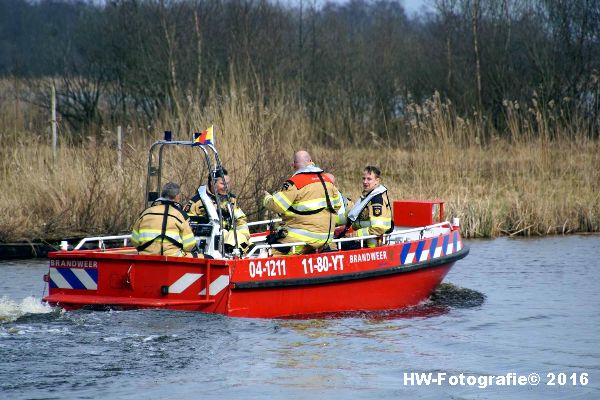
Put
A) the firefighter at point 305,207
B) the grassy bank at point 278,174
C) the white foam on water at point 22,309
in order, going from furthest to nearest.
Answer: the grassy bank at point 278,174
the firefighter at point 305,207
the white foam on water at point 22,309

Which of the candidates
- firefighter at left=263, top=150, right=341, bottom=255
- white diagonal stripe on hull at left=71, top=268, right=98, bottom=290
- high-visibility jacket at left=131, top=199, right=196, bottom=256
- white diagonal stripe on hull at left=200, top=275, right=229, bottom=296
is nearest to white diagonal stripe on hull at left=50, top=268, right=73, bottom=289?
white diagonal stripe on hull at left=71, top=268, right=98, bottom=290

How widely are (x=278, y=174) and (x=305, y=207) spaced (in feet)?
Answer: 15.7

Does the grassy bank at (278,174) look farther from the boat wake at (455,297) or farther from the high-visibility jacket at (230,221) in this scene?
the boat wake at (455,297)

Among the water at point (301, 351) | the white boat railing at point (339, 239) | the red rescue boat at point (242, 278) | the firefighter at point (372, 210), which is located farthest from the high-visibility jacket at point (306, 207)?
the water at point (301, 351)

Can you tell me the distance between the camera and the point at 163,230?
11133 mm

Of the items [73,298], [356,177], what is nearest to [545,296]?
[73,298]

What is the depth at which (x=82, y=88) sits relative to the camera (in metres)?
28.0

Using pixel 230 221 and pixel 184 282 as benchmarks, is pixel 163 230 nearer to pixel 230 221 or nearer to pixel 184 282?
pixel 184 282

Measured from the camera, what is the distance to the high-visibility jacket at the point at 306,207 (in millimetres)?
11938

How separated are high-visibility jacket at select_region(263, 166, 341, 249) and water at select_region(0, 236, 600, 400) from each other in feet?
3.05

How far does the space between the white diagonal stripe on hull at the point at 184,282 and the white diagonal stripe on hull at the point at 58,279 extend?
1.07 meters

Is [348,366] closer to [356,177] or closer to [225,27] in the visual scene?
[356,177]

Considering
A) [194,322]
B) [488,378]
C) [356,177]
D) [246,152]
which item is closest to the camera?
[488,378]

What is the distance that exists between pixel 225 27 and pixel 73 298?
1710 cm
